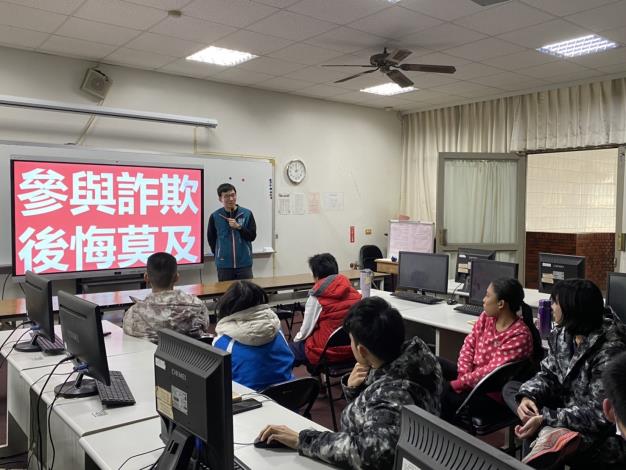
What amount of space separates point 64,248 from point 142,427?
3.84 meters

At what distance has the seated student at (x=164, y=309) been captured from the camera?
2.76m

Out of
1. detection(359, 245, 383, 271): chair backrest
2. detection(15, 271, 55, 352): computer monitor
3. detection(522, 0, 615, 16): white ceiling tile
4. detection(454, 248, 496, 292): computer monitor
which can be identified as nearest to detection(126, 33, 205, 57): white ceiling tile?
detection(15, 271, 55, 352): computer monitor

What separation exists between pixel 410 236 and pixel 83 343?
19.2 ft

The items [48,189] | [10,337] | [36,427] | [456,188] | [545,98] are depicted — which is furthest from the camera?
[456,188]

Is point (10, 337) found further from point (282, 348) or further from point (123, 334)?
point (282, 348)

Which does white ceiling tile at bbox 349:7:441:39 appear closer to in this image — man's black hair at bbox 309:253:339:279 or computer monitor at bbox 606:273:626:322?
man's black hair at bbox 309:253:339:279

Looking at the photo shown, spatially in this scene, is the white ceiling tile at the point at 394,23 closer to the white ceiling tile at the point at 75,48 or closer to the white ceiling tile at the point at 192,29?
the white ceiling tile at the point at 192,29

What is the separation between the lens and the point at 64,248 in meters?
5.09

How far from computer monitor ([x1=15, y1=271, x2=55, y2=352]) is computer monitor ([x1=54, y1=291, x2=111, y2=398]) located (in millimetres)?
260

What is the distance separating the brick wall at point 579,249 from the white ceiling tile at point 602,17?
3957mm

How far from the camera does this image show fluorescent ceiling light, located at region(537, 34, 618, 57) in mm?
4608

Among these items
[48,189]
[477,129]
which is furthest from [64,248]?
[477,129]

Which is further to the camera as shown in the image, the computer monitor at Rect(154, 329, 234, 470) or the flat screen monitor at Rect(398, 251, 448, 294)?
the flat screen monitor at Rect(398, 251, 448, 294)

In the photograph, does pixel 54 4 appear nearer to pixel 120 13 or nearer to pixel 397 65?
pixel 120 13
